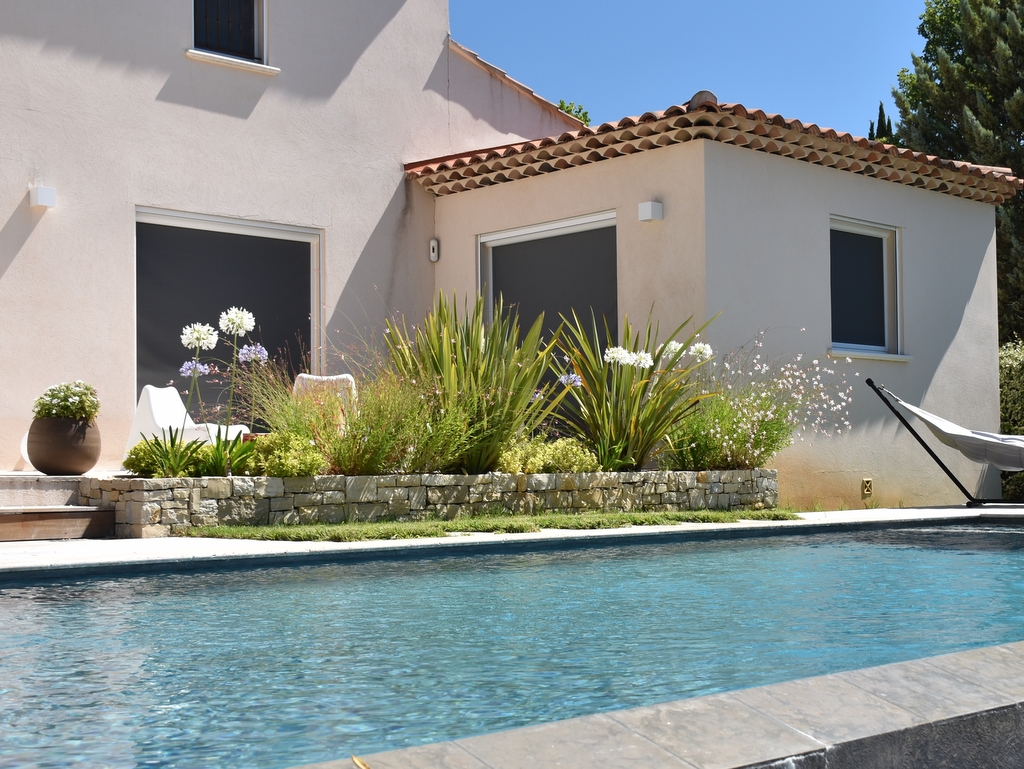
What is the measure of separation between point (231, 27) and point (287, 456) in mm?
5809

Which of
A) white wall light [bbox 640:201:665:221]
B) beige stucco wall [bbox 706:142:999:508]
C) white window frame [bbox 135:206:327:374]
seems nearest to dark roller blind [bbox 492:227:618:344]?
white wall light [bbox 640:201:665:221]

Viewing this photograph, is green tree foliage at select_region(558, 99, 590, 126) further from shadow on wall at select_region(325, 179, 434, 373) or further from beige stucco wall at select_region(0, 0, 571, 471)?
shadow on wall at select_region(325, 179, 434, 373)

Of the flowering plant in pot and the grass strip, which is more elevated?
the flowering plant in pot

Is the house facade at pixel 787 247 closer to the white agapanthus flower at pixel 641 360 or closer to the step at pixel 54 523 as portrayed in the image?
the white agapanthus flower at pixel 641 360

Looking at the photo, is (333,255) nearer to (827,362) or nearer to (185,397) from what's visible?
(185,397)

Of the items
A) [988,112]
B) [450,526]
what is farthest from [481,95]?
[988,112]

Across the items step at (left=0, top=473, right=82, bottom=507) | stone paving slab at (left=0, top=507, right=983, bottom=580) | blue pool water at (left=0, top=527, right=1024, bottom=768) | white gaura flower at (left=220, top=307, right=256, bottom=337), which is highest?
white gaura flower at (left=220, top=307, right=256, bottom=337)

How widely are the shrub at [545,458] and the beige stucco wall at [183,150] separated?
3.73 meters

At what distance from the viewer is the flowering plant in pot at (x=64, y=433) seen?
8.70m

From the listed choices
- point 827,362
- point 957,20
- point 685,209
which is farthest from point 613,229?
point 957,20

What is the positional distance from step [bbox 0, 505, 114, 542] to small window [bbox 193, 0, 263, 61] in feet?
18.9

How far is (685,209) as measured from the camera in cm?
1078

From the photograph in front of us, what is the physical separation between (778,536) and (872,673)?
6290mm

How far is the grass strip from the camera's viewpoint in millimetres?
7328
